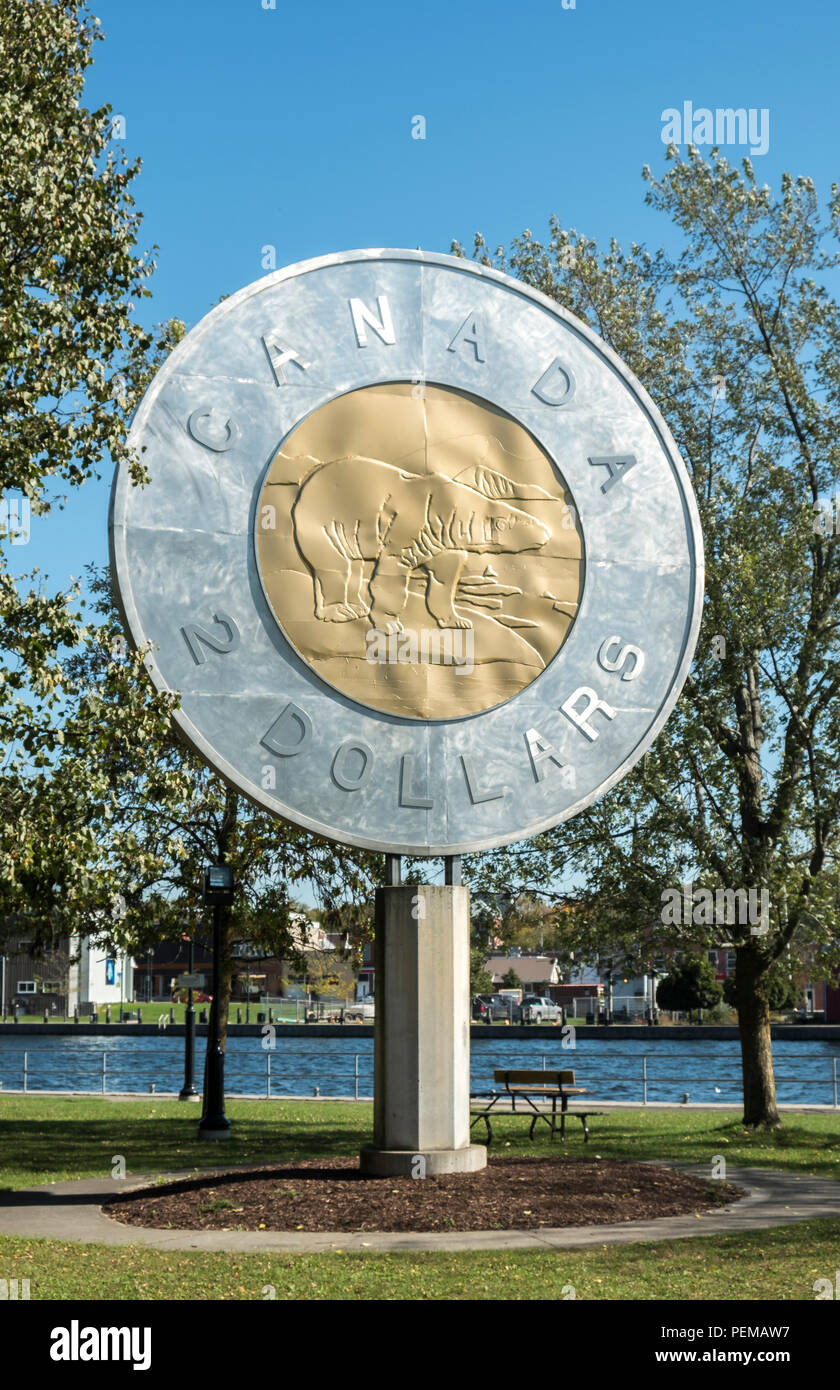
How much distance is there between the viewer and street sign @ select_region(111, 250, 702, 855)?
15586 millimetres

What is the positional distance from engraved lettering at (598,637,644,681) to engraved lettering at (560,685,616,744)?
0.40 meters

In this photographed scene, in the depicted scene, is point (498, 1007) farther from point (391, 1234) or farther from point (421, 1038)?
point (391, 1234)

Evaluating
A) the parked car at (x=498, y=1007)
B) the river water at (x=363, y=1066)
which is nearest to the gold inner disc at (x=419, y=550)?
the river water at (x=363, y=1066)

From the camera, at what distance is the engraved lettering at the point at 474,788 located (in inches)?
637

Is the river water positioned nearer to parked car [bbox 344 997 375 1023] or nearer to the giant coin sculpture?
parked car [bbox 344 997 375 1023]

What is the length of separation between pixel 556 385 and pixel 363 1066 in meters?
49.5

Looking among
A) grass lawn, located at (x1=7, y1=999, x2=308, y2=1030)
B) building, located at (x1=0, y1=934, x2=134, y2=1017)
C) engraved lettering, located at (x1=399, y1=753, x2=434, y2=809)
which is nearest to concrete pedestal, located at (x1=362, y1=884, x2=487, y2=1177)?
engraved lettering, located at (x1=399, y1=753, x2=434, y2=809)

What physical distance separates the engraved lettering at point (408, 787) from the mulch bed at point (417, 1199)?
397 centimetres

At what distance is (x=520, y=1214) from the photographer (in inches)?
511
